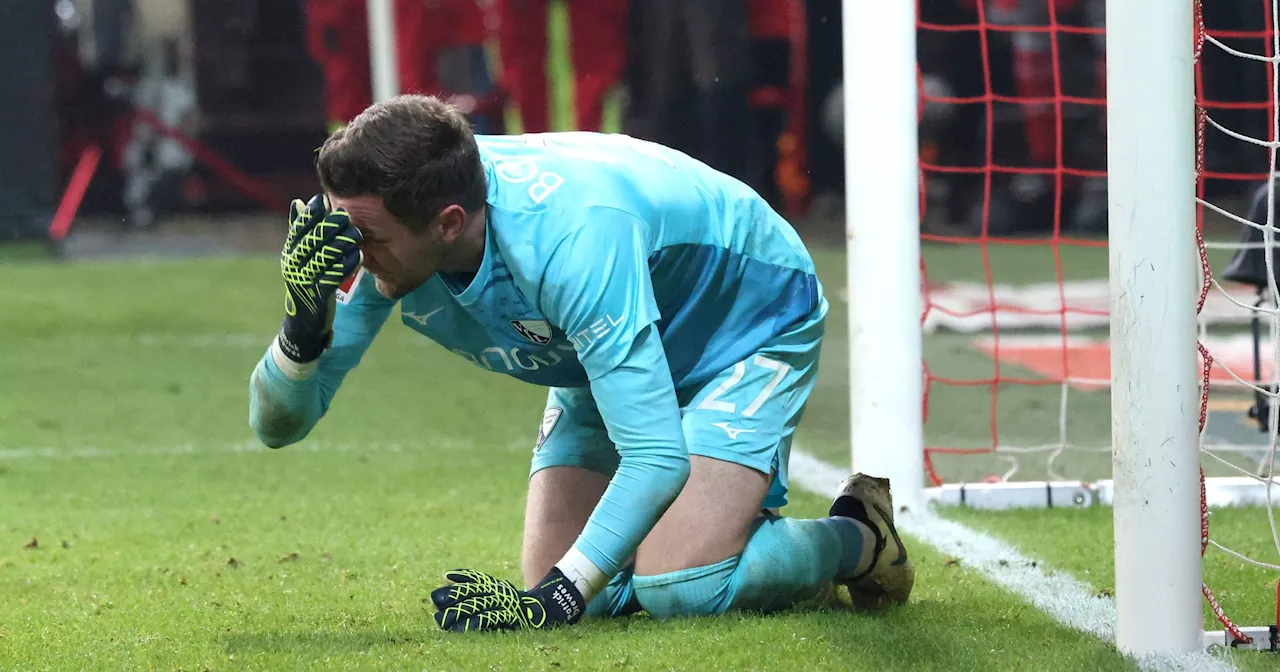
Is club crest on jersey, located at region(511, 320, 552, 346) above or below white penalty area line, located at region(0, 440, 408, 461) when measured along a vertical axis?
above

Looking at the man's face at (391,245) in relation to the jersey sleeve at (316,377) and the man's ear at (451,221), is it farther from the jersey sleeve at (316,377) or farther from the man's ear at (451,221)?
the jersey sleeve at (316,377)

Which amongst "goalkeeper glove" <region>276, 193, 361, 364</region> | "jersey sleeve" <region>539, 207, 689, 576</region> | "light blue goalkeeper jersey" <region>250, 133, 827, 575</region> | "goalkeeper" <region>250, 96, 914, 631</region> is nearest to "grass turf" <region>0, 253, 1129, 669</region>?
"goalkeeper" <region>250, 96, 914, 631</region>

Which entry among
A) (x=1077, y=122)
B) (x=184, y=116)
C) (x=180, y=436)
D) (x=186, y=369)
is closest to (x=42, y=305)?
(x=186, y=369)

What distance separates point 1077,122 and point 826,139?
6.80ft

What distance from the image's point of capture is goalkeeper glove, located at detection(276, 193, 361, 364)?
259 cm

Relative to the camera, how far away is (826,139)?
13.5 metres

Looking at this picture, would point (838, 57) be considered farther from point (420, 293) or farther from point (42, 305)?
point (420, 293)

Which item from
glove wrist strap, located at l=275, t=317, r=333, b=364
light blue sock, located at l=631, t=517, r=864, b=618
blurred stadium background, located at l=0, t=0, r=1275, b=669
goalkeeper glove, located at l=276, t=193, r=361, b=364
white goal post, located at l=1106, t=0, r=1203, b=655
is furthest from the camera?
A: blurred stadium background, located at l=0, t=0, r=1275, b=669

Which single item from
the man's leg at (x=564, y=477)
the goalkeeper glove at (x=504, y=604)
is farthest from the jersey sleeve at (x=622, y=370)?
the man's leg at (x=564, y=477)

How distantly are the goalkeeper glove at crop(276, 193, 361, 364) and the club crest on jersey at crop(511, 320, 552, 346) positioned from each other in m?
0.33

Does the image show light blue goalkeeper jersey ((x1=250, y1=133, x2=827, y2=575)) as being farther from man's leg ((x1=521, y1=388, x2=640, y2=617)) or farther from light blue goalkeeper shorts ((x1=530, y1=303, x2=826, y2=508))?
man's leg ((x1=521, y1=388, x2=640, y2=617))

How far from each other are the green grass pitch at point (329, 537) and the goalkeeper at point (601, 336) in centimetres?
12

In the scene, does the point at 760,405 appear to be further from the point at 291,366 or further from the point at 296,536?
the point at 296,536


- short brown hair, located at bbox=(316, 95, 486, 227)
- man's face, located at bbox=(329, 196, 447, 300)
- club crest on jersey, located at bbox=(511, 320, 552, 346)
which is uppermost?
short brown hair, located at bbox=(316, 95, 486, 227)
